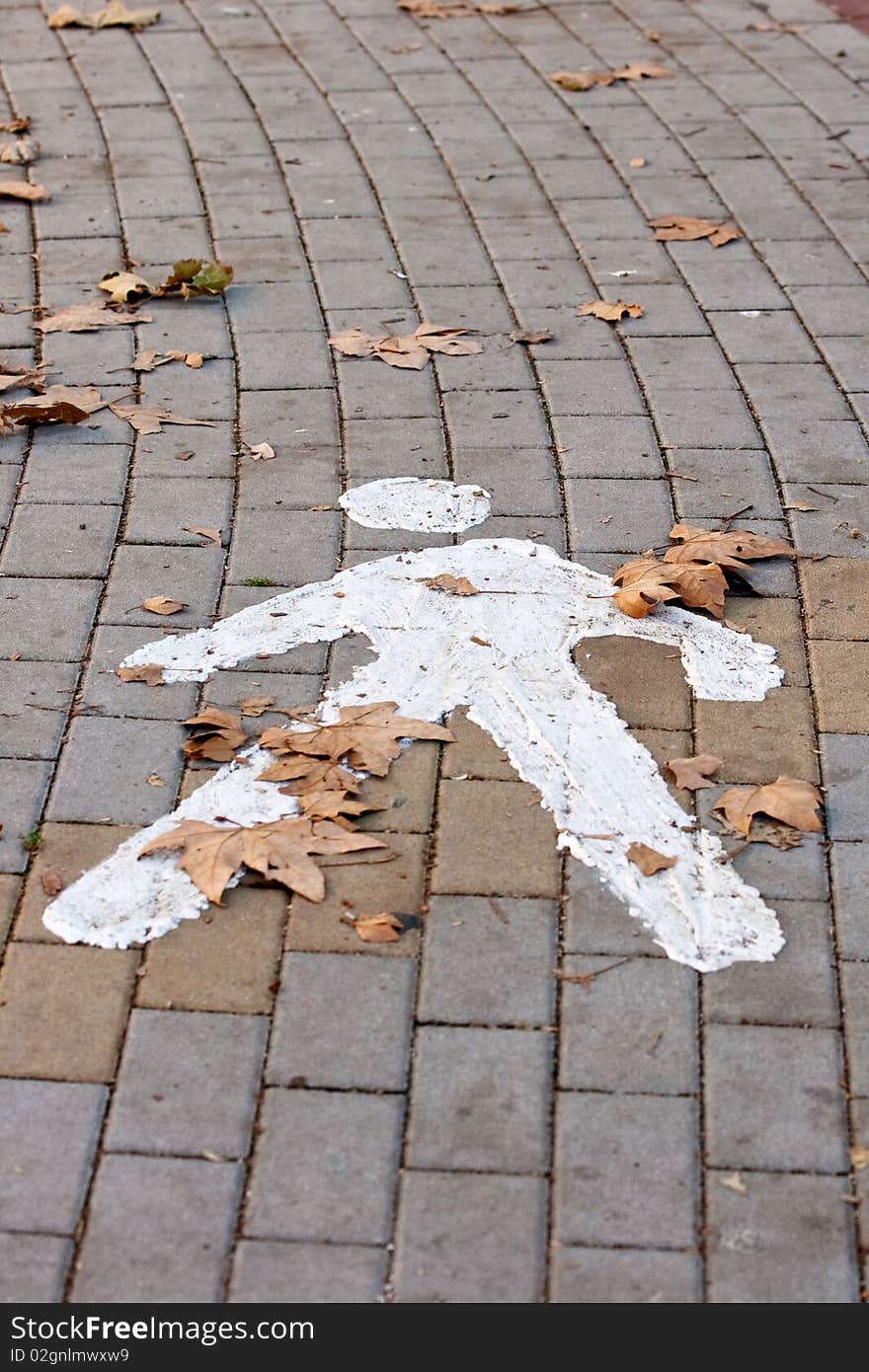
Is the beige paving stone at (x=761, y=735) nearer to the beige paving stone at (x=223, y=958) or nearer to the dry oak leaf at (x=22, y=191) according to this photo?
the beige paving stone at (x=223, y=958)

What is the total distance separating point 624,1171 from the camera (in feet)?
8.37

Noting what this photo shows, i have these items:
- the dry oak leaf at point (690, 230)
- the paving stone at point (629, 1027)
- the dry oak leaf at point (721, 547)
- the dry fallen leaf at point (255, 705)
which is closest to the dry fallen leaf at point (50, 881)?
the dry fallen leaf at point (255, 705)

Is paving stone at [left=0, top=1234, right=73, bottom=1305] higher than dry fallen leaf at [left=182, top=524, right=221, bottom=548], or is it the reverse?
dry fallen leaf at [left=182, top=524, right=221, bottom=548]

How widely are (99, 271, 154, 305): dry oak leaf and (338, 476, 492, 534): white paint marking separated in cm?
158

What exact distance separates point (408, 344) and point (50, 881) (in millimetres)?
2742

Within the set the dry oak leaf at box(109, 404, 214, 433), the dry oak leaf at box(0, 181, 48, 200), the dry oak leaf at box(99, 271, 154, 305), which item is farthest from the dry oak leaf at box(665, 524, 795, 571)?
the dry oak leaf at box(0, 181, 48, 200)

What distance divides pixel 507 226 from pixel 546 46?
92.9 inches

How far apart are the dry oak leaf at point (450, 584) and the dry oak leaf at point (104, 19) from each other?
18.0ft

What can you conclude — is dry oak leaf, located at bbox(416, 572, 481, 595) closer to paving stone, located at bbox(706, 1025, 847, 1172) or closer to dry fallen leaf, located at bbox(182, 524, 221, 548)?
dry fallen leaf, located at bbox(182, 524, 221, 548)

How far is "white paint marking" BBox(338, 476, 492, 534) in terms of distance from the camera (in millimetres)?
4309

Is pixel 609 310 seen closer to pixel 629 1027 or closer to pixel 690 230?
pixel 690 230

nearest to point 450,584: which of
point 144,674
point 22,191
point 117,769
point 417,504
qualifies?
point 417,504

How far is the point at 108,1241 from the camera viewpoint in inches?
96.3
